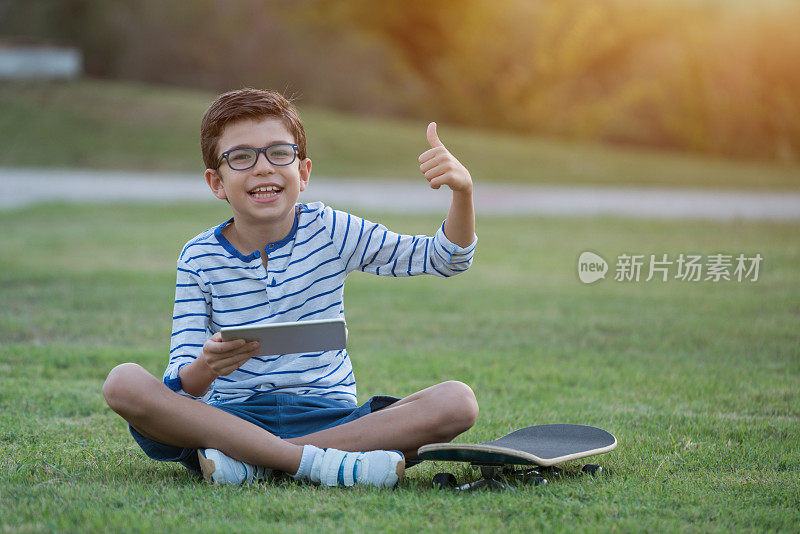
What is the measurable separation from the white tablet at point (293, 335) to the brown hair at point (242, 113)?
2.39ft

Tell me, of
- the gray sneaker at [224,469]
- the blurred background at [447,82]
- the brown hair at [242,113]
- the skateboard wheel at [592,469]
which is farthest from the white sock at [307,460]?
the blurred background at [447,82]

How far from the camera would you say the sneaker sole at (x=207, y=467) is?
9.17 feet

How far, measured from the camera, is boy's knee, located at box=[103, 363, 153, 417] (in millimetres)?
2768

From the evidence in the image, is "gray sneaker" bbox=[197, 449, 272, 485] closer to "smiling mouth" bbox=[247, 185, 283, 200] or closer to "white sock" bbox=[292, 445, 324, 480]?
"white sock" bbox=[292, 445, 324, 480]

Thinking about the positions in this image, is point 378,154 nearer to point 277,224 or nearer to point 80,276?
point 80,276

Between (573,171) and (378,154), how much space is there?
4225mm

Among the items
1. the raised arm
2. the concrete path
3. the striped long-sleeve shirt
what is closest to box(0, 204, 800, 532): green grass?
the striped long-sleeve shirt

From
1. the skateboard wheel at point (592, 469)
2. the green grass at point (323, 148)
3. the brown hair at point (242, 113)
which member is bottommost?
the skateboard wheel at point (592, 469)

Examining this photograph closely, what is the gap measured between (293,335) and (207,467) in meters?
0.52

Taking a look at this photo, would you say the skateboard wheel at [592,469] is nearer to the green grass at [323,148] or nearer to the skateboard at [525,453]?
the skateboard at [525,453]

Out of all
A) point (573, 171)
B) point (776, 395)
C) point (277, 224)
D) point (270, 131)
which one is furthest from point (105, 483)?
point (573, 171)

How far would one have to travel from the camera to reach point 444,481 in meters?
2.82

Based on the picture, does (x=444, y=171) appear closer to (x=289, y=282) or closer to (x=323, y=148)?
(x=289, y=282)

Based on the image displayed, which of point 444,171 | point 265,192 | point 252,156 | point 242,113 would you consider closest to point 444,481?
point 444,171
